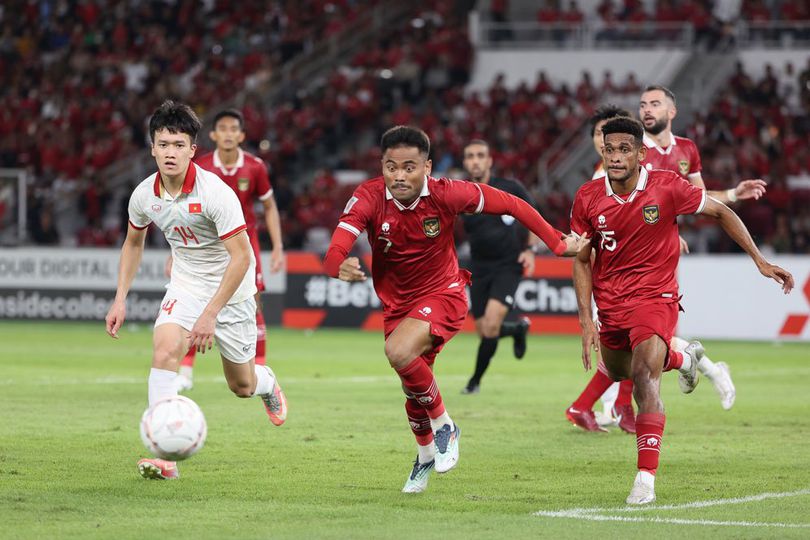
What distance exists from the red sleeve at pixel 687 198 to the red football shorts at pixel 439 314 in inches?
55.4

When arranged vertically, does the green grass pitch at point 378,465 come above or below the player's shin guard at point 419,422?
below

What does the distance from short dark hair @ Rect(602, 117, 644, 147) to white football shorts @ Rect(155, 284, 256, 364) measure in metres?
2.63

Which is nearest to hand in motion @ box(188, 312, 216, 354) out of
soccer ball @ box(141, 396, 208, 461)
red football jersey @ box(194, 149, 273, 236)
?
soccer ball @ box(141, 396, 208, 461)

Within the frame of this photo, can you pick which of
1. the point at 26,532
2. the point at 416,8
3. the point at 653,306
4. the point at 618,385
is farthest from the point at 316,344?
the point at 416,8

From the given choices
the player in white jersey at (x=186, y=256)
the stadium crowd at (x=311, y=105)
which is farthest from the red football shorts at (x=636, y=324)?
the stadium crowd at (x=311, y=105)

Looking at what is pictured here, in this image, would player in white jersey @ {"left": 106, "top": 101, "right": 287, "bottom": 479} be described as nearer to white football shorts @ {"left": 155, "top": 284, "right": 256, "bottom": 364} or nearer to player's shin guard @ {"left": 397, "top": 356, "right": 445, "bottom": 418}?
white football shorts @ {"left": 155, "top": 284, "right": 256, "bottom": 364}

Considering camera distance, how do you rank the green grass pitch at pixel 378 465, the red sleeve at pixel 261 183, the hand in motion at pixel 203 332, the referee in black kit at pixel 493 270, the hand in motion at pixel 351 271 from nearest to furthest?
the green grass pitch at pixel 378 465 → the hand in motion at pixel 351 271 → the hand in motion at pixel 203 332 → the red sleeve at pixel 261 183 → the referee in black kit at pixel 493 270

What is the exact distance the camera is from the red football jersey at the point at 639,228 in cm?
848

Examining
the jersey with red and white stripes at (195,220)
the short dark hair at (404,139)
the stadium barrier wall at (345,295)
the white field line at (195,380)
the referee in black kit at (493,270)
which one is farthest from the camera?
the stadium barrier wall at (345,295)

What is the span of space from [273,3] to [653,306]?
31.2 meters

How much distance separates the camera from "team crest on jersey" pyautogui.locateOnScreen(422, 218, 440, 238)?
8.30m

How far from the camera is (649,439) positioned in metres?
7.92

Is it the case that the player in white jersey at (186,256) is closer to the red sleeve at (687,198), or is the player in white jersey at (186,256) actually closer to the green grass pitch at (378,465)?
the green grass pitch at (378,465)

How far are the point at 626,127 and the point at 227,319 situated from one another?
2.82 meters
